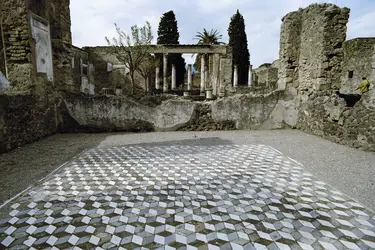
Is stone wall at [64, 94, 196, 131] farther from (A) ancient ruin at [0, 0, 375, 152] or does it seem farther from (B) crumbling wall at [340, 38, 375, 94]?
(B) crumbling wall at [340, 38, 375, 94]

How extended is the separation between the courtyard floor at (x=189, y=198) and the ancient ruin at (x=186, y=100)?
0.82m

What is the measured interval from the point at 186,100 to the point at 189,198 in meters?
4.65

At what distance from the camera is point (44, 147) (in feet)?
16.7

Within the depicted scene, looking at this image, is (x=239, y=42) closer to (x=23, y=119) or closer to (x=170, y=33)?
(x=170, y=33)

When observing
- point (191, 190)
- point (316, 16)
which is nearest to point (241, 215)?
point (191, 190)

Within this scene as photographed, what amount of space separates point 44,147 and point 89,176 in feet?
7.84

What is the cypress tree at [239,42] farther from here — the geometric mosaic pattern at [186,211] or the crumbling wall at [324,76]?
the geometric mosaic pattern at [186,211]

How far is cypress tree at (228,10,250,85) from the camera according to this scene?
25.0m

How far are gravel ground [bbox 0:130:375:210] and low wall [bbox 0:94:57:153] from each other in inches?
8.7

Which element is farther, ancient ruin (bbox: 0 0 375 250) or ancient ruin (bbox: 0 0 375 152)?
ancient ruin (bbox: 0 0 375 152)

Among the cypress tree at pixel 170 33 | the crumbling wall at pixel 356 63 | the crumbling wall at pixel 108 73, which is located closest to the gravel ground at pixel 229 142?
the crumbling wall at pixel 356 63

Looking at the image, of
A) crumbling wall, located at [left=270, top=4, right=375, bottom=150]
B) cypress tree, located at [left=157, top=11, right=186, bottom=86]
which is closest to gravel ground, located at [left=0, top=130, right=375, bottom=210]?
crumbling wall, located at [left=270, top=4, right=375, bottom=150]

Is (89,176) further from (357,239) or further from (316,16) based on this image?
(316,16)

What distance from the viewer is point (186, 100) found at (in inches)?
277
